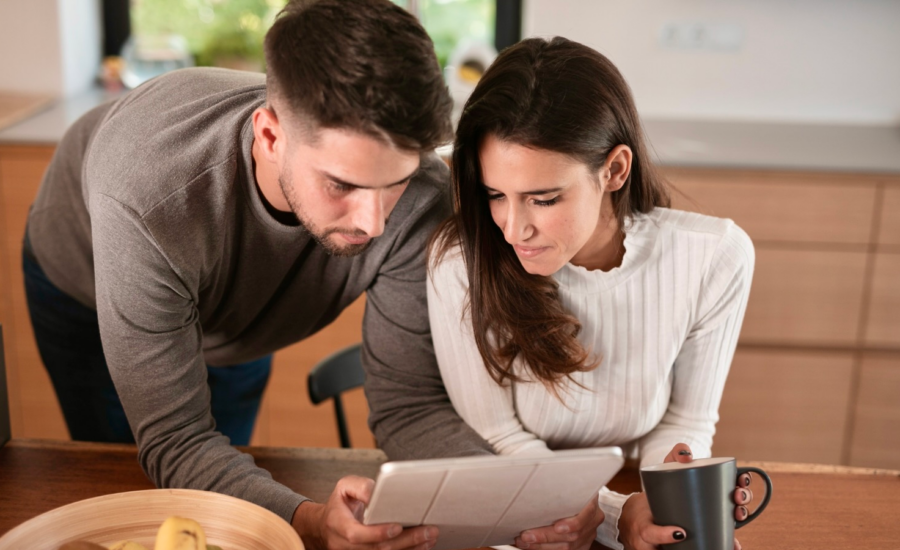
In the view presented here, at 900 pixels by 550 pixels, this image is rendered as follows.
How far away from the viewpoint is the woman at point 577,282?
116cm

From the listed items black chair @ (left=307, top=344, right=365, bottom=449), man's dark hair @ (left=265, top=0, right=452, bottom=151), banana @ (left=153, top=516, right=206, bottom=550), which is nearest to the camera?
banana @ (left=153, top=516, right=206, bottom=550)

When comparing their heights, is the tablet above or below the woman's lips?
below

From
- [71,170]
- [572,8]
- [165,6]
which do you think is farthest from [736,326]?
[165,6]

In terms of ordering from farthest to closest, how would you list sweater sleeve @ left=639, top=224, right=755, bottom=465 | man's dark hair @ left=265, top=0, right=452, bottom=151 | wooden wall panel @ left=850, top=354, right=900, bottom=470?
wooden wall panel @ left=850, top=354, right=900, bottom=470 < sweater sleeve @ left=639, top=224, right=755, bottom=465 < man's dark hair @ left=265, top=0, right=452, bottom=151

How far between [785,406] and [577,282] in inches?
61.7

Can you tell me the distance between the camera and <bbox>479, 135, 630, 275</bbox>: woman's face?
1140 millimetres

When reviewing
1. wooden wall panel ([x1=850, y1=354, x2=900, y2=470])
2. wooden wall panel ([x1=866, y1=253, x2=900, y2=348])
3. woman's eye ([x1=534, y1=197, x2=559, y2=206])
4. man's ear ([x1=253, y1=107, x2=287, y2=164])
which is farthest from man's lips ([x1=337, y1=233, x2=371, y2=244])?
wooden wall panel ([x1=850, y1=354, x2=900, y2=470])

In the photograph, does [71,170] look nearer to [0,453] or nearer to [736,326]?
[0,453]

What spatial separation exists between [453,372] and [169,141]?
1.67 feet

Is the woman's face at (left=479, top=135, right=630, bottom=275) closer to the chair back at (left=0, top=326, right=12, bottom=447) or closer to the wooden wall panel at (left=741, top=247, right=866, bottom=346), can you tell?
the chair back at (left=0, top=326, right=12, bottom=447)

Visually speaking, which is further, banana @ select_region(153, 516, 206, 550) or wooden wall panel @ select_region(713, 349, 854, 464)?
wooden wall panel @ select_region(713, 349, 854, 464)

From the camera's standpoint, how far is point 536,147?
44.4 inches

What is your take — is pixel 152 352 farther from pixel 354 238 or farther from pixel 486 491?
pixel 486 491

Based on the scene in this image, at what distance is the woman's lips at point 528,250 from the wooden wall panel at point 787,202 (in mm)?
1279
